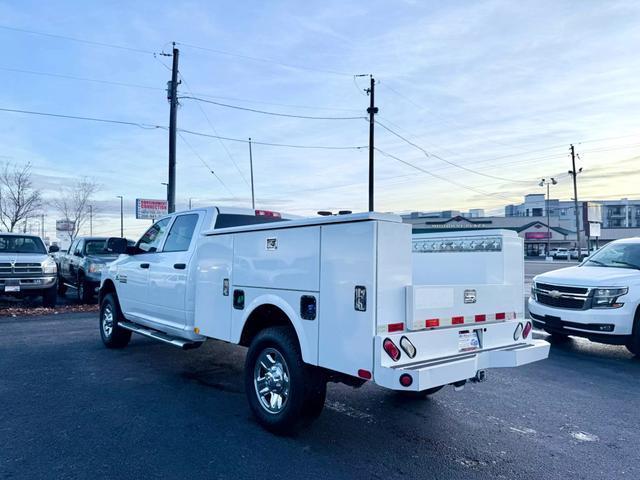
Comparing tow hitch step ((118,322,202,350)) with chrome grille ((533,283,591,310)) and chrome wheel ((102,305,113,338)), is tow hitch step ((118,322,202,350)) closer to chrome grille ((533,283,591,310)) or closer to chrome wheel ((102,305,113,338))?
chrome wheel ((102,305,113,338))

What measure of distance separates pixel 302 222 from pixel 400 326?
1.18m

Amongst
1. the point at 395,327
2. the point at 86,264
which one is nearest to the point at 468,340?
the point at 395,327

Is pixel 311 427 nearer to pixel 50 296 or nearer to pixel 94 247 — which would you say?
pixel 50 296

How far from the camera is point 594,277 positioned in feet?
25.7

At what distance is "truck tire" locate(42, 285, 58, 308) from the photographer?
42.9 ft

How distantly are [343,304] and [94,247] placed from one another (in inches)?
514

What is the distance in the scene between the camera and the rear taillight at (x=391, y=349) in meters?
3.56

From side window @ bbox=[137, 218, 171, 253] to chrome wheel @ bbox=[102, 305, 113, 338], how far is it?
146cm

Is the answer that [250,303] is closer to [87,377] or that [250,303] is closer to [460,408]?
[460,408]

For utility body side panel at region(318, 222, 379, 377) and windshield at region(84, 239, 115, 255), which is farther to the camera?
windshield at region(84, 239, 115, 255)

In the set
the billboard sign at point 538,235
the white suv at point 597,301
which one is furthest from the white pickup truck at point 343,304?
the billboard sign at point 538,235

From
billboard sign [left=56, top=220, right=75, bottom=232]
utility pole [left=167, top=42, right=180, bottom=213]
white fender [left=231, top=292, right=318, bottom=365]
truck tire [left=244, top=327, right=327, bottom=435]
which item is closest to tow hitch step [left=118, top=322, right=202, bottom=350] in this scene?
truck tire [left=244, top=327, right=327, bottom=435]

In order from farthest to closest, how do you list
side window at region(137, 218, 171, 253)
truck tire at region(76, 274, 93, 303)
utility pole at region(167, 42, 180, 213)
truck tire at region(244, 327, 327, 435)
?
utility pole at region(167, 42, 180, 213)
truck tire at region(76, 274, 93, 303)
side window at region(137, 218, 171, 253)
truck tire at region(244, 327, 327, 435)

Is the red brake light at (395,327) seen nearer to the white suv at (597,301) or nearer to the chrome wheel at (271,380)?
the chrome wheel at (271,380)
